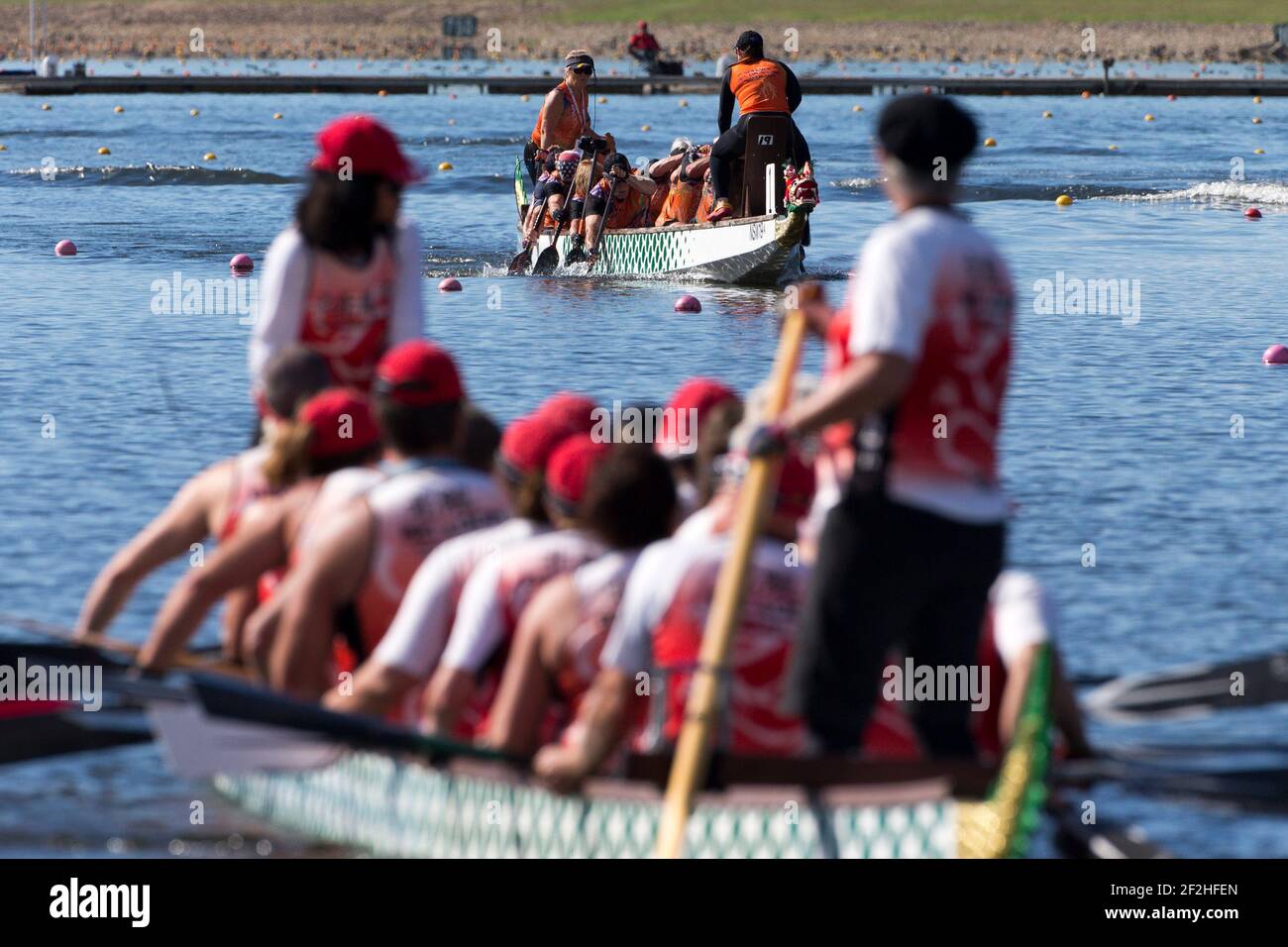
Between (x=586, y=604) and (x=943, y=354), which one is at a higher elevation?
(x=943, y=354)

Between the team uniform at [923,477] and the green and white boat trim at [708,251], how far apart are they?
13.8 meters

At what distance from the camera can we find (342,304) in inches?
295

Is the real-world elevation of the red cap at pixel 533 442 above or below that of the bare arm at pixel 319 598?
above

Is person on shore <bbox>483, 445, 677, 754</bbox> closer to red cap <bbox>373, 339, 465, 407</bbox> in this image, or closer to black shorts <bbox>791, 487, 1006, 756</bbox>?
black shorts <bbox>791, 487, 1006, 756</bbox>

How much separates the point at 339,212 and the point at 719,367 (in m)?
9.25

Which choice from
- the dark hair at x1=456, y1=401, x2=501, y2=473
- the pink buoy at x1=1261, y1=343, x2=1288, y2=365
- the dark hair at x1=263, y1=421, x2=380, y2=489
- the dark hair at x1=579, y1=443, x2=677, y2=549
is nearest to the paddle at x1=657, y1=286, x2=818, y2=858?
the dark hair at x1=579, y1=443, x2=677, y2=549

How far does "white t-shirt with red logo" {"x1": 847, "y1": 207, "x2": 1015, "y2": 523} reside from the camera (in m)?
5.29

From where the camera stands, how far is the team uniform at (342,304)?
7352 millimetres

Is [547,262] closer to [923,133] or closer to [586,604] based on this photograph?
[586,604]
